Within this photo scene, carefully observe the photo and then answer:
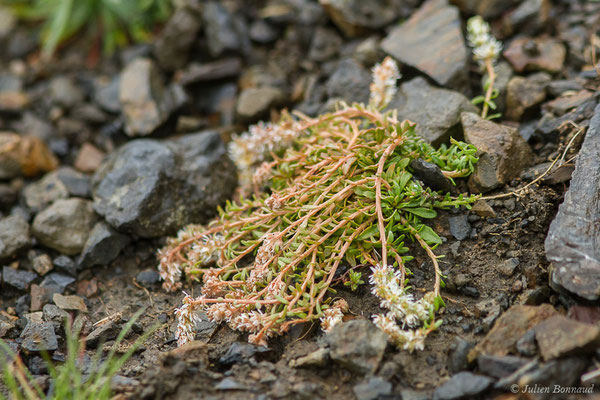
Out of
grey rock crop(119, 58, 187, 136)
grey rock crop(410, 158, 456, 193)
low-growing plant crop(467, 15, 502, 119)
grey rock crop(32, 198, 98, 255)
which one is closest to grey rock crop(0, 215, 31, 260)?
grey rock crop(32, 198, 98, 255)

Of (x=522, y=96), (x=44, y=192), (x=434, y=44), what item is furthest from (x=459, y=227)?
(x=44, y=192)

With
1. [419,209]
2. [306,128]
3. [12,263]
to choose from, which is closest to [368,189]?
[419,209]

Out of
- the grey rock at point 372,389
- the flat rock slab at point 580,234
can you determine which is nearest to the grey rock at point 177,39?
the flat rock slab at point 580,234

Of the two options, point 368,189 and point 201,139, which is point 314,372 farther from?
point 201,139

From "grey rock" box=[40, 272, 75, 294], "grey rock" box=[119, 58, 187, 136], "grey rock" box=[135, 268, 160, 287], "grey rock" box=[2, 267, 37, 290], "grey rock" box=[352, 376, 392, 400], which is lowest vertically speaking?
"grey rock" box=[135, 268, 160, 287]

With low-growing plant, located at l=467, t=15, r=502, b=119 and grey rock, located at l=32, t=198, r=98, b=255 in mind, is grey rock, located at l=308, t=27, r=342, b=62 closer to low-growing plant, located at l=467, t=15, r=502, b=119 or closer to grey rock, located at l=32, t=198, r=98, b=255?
low-growing plant, located at l=467, t=15, r=502, b=119

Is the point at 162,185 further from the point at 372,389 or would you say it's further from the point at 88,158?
the point at 372,389
